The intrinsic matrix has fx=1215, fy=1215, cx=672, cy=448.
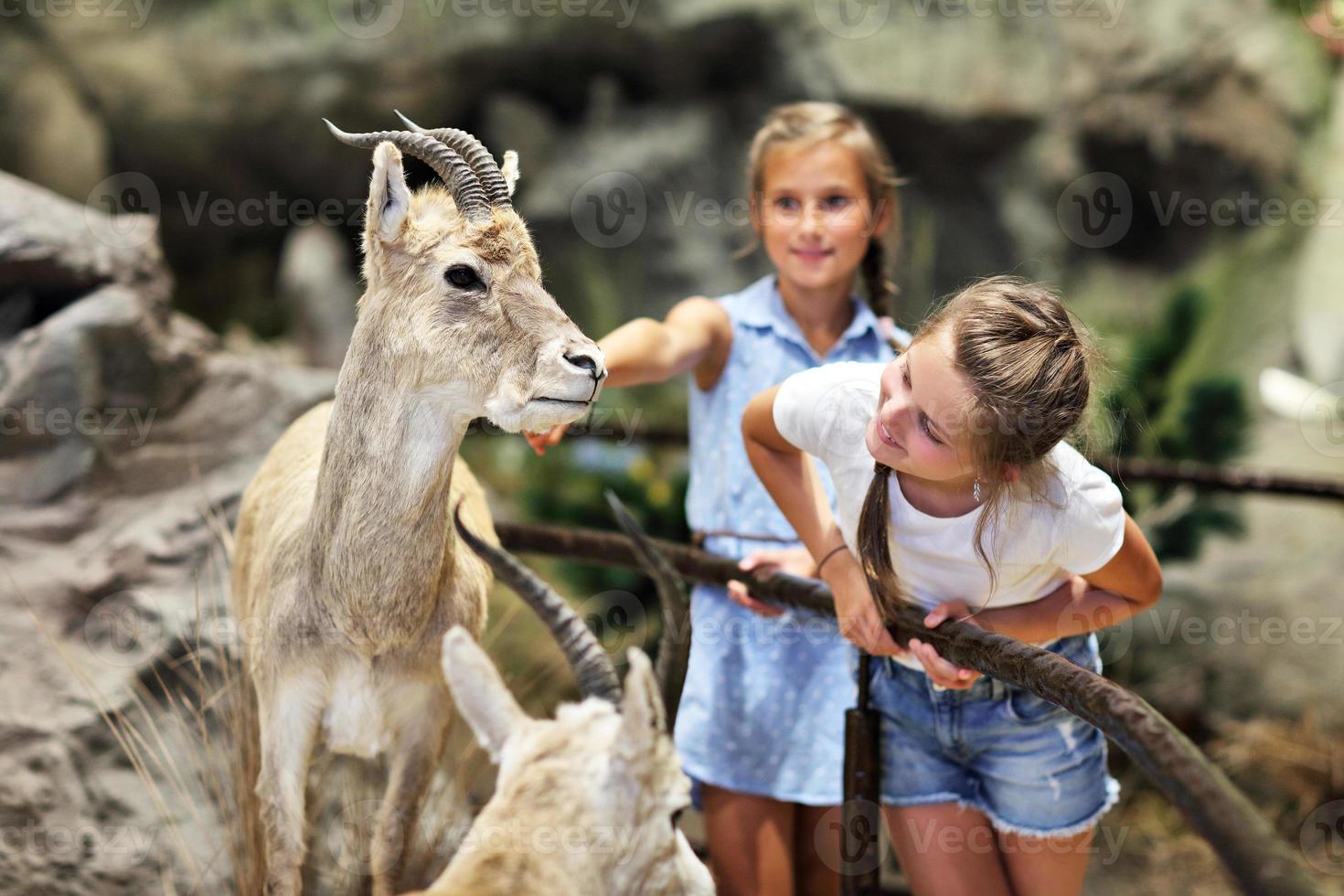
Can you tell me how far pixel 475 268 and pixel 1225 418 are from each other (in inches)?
179

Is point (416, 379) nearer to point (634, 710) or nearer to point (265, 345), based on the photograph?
point (634, 710)

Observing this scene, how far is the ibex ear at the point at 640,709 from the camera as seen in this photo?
1.42 meters

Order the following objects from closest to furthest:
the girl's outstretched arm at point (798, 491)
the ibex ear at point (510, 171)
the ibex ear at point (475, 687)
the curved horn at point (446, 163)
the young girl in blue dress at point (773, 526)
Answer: the ibex ear at point (475, 687)
the curved horn at point (446, 163)
the ibex ear at point (510, 171)
the girl's outstretched arm at point (798, 491)
the young girl in blue dress at point (773, 526)

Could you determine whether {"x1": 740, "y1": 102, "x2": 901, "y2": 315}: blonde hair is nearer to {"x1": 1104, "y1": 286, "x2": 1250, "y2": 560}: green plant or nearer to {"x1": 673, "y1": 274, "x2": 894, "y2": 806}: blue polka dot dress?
{"x1": 673, "y1": 274, "x2": 894, "y2": 806}: blue polka dot dress

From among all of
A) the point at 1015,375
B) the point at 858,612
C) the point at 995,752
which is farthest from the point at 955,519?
the point at 995,752

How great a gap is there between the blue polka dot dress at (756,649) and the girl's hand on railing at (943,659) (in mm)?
636

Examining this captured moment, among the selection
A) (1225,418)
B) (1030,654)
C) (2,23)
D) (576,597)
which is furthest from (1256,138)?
(2,23)

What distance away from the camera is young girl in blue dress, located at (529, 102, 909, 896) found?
2.93 meters

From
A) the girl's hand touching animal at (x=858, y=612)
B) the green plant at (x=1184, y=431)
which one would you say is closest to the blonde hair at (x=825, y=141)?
the girl's hand touching animal at (x=858, y=612)

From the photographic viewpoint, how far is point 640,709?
145 centimetres

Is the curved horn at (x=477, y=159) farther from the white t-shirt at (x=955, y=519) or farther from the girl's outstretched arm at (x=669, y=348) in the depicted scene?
the white t-shirt at (x=955, y=519)

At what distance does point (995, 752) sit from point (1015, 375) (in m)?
0.85

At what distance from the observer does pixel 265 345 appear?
7387 mm

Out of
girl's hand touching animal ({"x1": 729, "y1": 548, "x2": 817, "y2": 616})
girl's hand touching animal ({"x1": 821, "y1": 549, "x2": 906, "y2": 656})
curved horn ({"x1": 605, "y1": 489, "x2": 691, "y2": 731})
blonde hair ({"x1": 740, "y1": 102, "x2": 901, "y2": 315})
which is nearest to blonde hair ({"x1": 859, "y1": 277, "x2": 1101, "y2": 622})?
girl's hand touching animal ({"x1": 821, "y1": 549, "x2": 906, "y2": 656})
